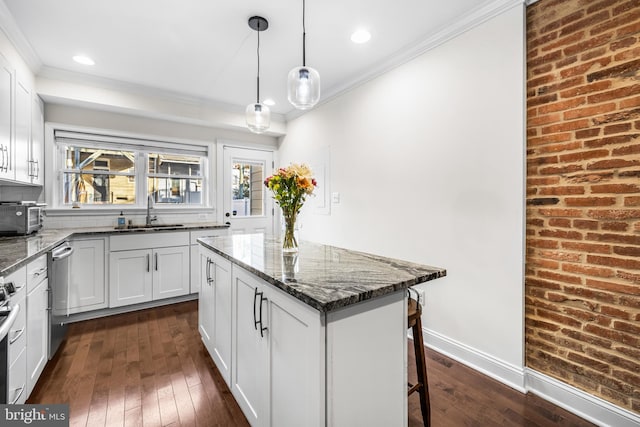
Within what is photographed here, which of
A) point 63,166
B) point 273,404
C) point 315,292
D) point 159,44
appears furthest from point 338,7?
point 63,166

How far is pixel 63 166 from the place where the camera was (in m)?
3.47

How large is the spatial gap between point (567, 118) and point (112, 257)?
13.5 feet

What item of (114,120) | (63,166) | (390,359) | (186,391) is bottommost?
(186,391)

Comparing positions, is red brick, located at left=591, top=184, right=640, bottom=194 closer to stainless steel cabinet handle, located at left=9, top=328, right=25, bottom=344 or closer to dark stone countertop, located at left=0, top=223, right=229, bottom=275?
dark stone countertop, located at left=0, top=223, right=229, bottom=275

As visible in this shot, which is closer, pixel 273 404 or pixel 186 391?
pixel 273 404

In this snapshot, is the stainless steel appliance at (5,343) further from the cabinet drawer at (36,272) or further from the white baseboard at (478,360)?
the white baseboard at (478,360)

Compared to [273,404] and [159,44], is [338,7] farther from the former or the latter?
[273,404]

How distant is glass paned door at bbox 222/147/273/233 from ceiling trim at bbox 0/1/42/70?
6.94ft

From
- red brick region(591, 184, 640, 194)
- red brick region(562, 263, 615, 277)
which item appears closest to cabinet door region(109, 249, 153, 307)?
red brick region(562, 263, 615, 277)

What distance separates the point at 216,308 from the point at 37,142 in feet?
8.93

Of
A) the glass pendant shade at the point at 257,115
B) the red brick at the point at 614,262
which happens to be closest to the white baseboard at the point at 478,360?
the red brick at the point at 614,262

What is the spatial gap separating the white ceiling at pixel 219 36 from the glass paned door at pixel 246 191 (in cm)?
135

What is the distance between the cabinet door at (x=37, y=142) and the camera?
2855mm

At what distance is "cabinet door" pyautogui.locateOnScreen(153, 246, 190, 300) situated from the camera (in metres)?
3.43
